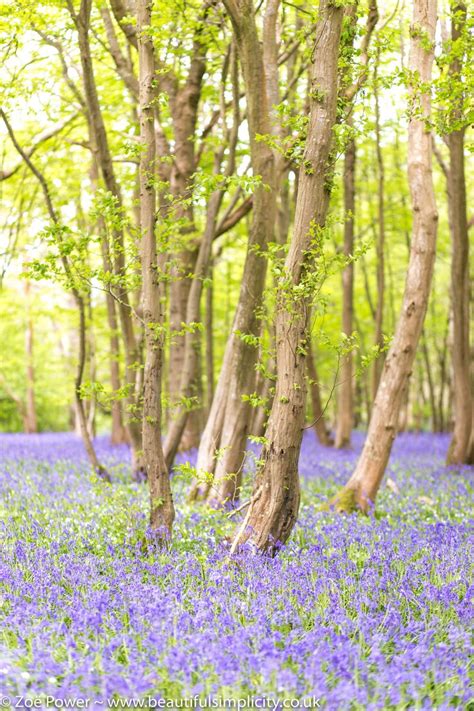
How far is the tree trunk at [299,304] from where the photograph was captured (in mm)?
5820

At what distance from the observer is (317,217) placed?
231 inches

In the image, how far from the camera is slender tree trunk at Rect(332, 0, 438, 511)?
9109 mm

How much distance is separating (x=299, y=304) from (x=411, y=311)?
383 centimetres

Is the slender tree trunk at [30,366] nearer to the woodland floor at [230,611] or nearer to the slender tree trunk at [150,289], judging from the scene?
the woodland floor at [230,611]

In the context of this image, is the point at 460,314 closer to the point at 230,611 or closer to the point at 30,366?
the point at 230,611

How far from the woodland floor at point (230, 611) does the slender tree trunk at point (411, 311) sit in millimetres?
1394

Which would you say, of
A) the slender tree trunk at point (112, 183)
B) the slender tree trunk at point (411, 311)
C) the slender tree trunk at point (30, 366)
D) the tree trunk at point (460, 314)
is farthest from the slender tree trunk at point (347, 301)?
the slender tree trunk at point (30, 366)

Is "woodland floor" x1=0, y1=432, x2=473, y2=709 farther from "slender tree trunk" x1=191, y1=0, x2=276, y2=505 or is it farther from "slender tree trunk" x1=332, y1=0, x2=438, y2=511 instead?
"slender tree trunk" x1=191, y1=0, x2=276, y2=505

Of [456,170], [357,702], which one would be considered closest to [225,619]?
[357,702]

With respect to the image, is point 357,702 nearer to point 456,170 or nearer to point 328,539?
point 328,539

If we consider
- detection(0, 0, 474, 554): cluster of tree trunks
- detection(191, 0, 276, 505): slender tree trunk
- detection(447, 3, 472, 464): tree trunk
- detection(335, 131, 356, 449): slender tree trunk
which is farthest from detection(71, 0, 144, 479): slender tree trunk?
detection(447, 3, 472, 464): tree trunk

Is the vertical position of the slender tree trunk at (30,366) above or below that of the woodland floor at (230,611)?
above

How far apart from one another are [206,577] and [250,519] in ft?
2.76

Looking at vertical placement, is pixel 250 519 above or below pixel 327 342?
below
